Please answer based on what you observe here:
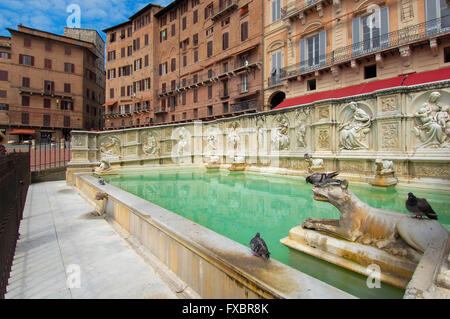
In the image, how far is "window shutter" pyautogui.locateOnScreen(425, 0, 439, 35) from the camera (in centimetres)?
1459

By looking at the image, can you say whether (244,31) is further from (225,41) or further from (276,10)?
(276,10)

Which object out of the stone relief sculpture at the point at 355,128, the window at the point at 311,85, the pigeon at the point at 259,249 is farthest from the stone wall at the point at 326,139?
the window at the point at 311,85

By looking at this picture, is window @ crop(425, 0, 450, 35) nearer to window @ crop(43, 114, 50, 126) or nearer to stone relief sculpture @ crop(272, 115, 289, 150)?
stone relief sculpture @ crop(272, 115, 289, 150)

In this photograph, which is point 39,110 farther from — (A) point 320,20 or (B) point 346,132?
(B) point 346,132

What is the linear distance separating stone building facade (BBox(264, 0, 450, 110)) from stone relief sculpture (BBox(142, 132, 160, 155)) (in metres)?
14.3

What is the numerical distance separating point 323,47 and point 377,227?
21.3m

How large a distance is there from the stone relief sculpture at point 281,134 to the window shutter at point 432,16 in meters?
12.1

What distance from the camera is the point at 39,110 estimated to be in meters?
41.6

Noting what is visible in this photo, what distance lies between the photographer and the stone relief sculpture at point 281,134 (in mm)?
10927

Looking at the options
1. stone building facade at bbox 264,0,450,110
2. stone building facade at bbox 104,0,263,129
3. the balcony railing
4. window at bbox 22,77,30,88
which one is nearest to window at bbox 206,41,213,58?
stone building facade at bbox 104,0,263,129

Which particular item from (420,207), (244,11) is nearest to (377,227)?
(420,207)

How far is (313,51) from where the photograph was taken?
21.1 m

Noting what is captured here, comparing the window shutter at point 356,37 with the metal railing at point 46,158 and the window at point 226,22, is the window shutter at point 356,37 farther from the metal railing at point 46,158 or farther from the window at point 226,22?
the metal railing at point 46,158

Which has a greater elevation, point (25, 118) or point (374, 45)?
point (374, 45)
